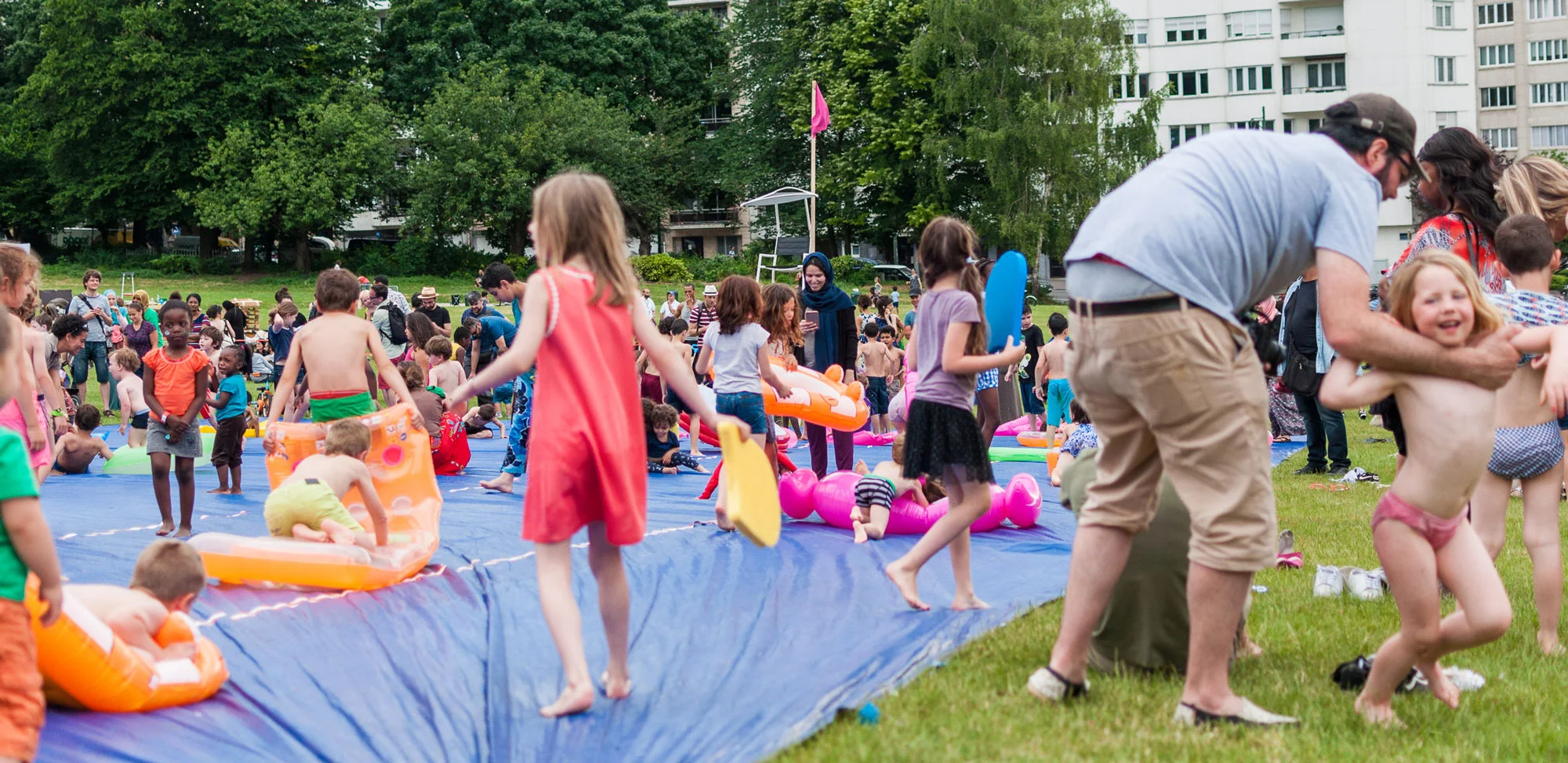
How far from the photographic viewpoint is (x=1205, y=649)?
4.12 metres

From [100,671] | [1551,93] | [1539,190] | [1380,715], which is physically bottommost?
[1380,715]

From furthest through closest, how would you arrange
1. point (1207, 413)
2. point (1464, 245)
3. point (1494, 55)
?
1. point (1494, 55)
2. point (1464, 245)
3. point (1207, 413)

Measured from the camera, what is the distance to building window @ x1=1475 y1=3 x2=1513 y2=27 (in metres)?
71.0

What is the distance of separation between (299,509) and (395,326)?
9.90 metres

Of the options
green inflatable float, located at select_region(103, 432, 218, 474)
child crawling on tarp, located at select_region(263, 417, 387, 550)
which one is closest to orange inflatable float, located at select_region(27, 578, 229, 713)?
child crawling on tarp, located at select_region(263, 417, 387, 550)

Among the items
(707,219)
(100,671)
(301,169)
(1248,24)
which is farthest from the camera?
(707,219)

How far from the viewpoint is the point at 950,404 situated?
6.22 meters

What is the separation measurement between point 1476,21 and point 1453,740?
3105 inches

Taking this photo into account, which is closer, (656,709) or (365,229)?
(656,709)

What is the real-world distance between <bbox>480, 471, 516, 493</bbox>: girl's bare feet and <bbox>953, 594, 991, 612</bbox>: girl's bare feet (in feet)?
18.3

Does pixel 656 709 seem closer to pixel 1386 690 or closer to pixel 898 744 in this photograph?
pixel 898 744

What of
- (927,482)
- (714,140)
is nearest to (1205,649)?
(927,482)

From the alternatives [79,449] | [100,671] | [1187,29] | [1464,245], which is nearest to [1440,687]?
[1464,245]

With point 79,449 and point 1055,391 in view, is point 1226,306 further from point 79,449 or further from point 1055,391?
point 79,449
